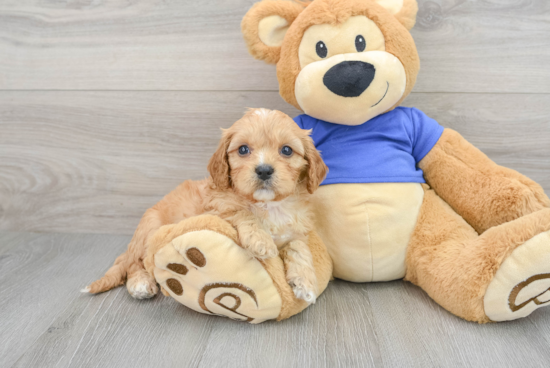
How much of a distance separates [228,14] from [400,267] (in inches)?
53.0

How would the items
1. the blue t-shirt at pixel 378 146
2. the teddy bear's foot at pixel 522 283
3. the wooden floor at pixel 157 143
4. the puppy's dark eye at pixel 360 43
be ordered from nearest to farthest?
the teddy bear's foot at pixel 522 283
the wooden floor at pixel 157 143
the puppy's dark eye at pixel 360 43
the blue t-shirt at pixel 378 146

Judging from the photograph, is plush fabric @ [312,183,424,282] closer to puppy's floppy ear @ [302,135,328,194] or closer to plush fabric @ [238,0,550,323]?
plush fabric @ [238,0,550,323]

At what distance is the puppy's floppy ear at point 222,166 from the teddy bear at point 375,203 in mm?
148

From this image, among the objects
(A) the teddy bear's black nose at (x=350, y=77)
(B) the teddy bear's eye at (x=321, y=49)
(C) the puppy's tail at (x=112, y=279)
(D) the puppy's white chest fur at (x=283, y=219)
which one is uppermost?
(B) the teddy bear's eye at (x=321, y=49)

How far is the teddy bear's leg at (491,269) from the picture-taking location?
3.75ft

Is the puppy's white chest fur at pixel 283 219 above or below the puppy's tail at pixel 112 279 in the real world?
above

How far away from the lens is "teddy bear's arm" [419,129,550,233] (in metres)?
1.33

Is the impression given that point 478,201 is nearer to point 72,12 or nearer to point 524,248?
point 524,248

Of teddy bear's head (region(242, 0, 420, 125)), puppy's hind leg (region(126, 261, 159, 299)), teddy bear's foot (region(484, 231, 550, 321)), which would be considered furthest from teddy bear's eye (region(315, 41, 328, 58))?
puppy's hind leg (region(126, 261, 159, 299))

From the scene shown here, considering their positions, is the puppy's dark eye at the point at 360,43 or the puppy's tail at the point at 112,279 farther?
the puppy's tail at the point at 112,279

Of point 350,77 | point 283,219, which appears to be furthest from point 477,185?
point 283,219

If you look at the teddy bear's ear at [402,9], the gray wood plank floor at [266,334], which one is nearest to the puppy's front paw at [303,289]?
the gray wood plank floor at [266,334]

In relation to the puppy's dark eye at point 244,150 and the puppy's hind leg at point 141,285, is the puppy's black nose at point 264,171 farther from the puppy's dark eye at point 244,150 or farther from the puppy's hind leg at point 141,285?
the puppy's hind leg at point 141,285

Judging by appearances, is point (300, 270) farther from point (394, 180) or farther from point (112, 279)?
point (112, 279)
